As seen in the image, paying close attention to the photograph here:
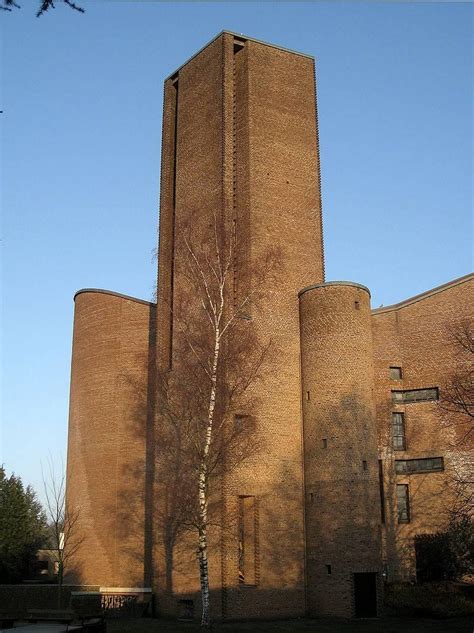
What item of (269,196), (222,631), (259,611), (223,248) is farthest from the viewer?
(269,196)

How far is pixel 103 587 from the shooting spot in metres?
32.2

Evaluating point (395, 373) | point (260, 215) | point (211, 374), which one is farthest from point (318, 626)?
point (260, 215)

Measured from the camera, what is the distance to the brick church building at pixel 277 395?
87.3ft

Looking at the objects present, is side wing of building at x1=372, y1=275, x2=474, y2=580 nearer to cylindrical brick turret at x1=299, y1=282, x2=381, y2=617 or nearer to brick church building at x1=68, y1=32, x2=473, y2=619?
brick church building at x1=68, y1=32, x2=473, y2=619

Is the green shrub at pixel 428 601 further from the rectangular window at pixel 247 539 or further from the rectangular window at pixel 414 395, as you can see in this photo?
the rectangular window at pixel 414 395

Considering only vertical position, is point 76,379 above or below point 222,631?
above

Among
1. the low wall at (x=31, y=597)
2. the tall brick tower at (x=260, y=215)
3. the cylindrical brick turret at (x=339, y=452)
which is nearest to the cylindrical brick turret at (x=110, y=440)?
the low wall at (x=31, y=597)

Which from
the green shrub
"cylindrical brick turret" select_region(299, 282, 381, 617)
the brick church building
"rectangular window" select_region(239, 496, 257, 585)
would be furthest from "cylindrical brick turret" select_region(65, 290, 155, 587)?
the green shrub

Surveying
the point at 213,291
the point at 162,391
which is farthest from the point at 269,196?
the point at 162,391

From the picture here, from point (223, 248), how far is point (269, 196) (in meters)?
4.32

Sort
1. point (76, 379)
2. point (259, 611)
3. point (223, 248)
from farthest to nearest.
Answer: point (76, 379), point (223, 248), point (259, 611)

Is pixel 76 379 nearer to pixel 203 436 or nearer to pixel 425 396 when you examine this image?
pixel 203 436

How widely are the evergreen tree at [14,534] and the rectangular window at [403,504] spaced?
21790mm

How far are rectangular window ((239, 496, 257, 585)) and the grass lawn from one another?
1874 mm
